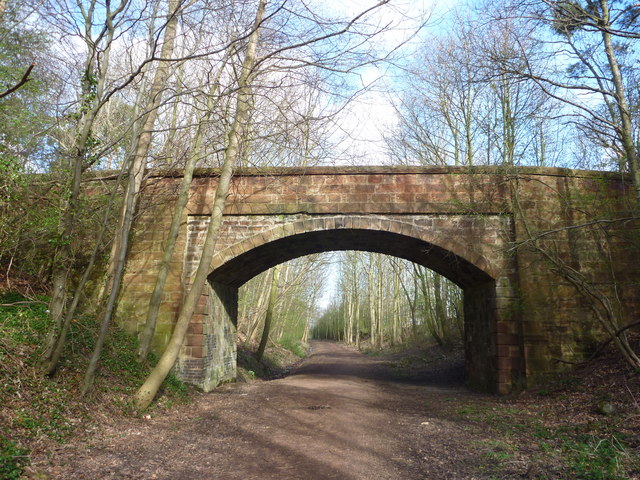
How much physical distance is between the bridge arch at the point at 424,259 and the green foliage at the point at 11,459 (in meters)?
5.30

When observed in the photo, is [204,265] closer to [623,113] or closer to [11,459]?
[11,459]

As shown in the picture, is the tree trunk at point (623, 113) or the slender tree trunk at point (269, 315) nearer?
the tree trunk at point (623, 113)

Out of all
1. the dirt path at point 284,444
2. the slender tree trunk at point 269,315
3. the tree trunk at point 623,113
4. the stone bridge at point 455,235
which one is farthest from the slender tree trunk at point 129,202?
the slender tree trunk at point 269,315

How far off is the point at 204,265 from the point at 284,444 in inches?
123

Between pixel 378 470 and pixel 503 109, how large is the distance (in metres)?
10.0

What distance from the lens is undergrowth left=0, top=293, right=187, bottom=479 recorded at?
3.93 m

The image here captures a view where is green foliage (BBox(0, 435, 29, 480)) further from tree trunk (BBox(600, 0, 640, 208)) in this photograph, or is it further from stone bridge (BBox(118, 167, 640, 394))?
tree trunk (BBox(600, 0, 640, 208))

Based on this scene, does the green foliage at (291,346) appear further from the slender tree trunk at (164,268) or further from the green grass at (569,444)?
the green grass at (569,444)

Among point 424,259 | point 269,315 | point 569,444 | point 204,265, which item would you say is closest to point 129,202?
point 204,265

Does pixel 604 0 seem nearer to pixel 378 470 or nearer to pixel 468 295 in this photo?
pixel 468 295

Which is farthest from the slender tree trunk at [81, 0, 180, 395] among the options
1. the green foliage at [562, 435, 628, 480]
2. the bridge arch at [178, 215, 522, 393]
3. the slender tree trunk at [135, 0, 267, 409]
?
the green foliage at [562, 435, 628, 480]

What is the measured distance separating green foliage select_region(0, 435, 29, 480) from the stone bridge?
5.29 meters

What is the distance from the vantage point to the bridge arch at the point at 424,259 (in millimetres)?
8570

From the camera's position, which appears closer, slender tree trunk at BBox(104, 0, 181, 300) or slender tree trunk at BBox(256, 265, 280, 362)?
slender tree trunk at BBox(104, 0, 181, 300)
